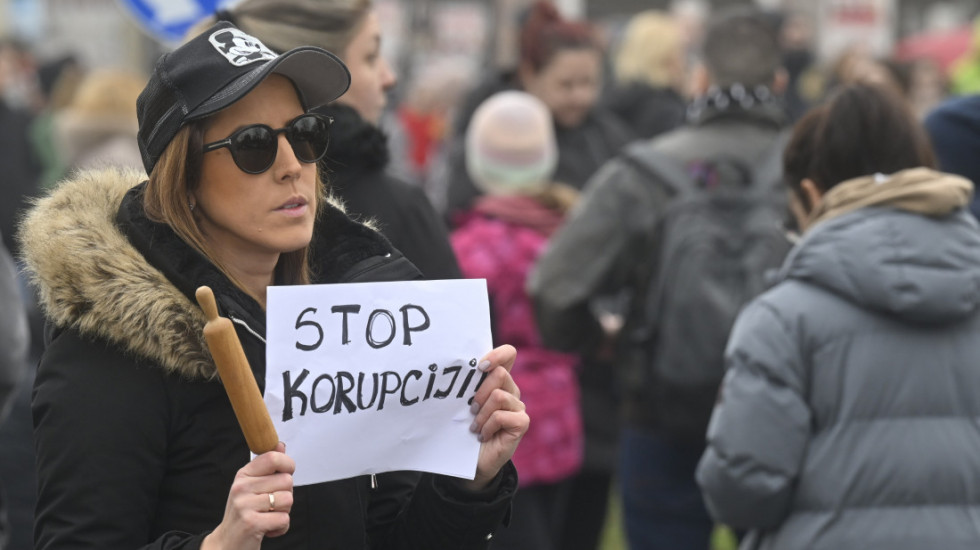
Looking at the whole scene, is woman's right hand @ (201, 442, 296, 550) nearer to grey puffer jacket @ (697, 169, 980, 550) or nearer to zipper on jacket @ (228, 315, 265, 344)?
zipper on jacket @ (228, 315, 265, 344)

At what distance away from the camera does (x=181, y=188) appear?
7.48 feet

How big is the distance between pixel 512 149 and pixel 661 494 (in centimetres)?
165


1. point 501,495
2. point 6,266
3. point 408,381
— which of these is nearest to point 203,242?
point 408,381

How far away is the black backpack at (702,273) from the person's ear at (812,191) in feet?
1.75

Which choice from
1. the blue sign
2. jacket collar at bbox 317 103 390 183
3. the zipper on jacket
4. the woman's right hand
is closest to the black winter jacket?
jacket collar at bbox 317 103 390 183

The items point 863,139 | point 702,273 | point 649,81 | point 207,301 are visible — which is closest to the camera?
point 207,301

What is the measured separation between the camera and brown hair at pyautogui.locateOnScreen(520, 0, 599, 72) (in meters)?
6.64

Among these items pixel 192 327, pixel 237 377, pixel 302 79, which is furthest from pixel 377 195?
pixel 237 377

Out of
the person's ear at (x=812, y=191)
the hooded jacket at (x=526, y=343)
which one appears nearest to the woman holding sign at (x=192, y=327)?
the person's ear at (x=812, y=191)

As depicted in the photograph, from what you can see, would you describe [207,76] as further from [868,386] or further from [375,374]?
[868,386]

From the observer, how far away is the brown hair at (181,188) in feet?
7.43

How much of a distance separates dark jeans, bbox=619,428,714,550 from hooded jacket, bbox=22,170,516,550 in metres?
2.60

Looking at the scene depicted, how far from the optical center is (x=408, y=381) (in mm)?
2277

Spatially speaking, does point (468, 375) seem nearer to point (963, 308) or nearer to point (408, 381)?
point (408, 381)
